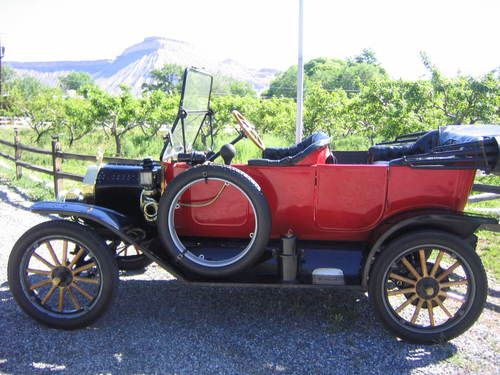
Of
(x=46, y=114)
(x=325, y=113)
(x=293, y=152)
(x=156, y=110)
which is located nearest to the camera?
(x=293, y=152)

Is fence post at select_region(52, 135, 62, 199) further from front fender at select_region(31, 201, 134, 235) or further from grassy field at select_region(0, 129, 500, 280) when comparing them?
front fender at select_region(31, 201, 134, 235)

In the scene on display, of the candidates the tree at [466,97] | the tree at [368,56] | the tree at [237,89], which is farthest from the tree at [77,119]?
the tree at [368,56]

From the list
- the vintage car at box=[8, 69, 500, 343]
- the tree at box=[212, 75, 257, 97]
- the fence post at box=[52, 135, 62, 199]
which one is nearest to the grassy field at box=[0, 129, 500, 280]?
the fence post at box=[52, 135, 62, 199]

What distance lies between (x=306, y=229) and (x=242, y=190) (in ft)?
2.09

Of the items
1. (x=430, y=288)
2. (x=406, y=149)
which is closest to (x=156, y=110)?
(x=406, y=149)

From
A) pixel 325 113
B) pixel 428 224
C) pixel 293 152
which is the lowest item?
pixel 428 224

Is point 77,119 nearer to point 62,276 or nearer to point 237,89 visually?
point 62,276

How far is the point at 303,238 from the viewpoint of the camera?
3367mm

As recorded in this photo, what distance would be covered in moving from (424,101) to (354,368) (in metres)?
5.83

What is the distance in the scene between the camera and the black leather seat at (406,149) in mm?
3381

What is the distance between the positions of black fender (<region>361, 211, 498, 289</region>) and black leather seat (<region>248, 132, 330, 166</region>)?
74 cm

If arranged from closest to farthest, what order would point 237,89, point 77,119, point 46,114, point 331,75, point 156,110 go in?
point 156,110 → point 77,119 → point 46,114 → point 237,89 → point 331,75

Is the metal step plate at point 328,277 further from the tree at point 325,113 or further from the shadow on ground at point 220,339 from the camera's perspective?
the tree at point 325,113

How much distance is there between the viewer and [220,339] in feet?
10.3
